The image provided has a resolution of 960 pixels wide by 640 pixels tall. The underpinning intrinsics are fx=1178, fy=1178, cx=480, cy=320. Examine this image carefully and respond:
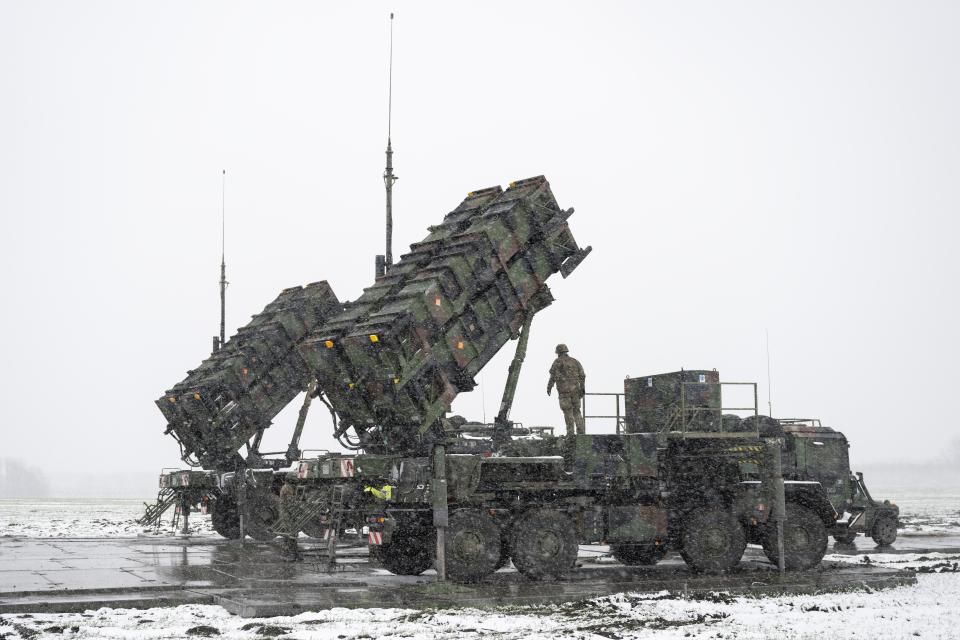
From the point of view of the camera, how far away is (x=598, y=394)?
61.5ft

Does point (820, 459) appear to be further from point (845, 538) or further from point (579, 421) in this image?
point (579, 421)

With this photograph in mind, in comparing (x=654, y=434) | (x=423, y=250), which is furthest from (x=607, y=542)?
(x=423, y=250)

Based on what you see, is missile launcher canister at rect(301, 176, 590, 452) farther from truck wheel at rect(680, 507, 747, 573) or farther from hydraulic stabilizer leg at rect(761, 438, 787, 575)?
hydraulic stabilizer leg at rect(761, 438, 787, 575)

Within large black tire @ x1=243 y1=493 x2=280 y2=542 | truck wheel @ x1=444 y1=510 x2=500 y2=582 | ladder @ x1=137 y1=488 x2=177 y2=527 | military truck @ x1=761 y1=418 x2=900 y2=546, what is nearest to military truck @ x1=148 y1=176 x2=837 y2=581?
truck wheel @ x1=444 y1=510 x2=500 y2=582

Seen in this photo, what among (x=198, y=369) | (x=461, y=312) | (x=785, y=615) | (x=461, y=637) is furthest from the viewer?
(x=198, y=369)

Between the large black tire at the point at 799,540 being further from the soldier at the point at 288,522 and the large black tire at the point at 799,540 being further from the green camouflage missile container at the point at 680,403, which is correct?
the soldier at the point at 288,522

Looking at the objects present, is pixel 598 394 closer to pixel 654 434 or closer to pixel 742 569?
pixel 654 434

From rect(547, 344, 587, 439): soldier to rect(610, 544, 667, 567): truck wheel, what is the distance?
283cm

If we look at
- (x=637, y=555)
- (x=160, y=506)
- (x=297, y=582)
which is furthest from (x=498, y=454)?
(x=160, y=506)

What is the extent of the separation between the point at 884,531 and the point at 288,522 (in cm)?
1262

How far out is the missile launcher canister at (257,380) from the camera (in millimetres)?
28234

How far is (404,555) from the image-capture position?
17.2 metres

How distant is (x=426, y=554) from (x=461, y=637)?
6.05 m

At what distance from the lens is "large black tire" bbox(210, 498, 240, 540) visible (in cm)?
2739
